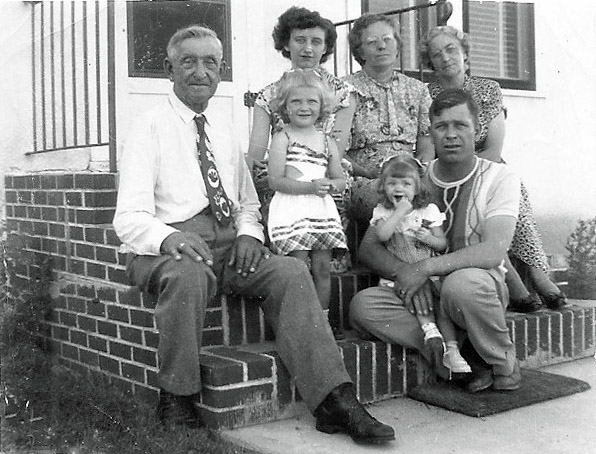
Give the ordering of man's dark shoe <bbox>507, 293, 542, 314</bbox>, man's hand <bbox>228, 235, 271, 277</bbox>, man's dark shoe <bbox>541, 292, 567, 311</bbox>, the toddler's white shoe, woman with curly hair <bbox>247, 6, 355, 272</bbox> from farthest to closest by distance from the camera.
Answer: man's dark shoe <bbox>541, 292, 567, 311</bbox> < man's dark shoe <bbox>507, 293, 542, 314</bbox> < woman with curly hair <bbox>247, 6, 355, 272</bbox> < the toddler's white shoe < man's hand <bbox>228, 235, 271, 277</bbox>

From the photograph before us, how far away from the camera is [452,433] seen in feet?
9.45

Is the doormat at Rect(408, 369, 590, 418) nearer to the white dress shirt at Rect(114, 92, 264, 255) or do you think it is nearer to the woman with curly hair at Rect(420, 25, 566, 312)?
the woman with curly hair at Rect(420, 25, 566, 312)

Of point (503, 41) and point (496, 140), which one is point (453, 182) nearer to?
point (496, 140)

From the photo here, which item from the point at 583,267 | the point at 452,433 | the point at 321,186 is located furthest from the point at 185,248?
the point at 583,267

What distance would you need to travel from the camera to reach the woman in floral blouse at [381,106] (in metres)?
4.17

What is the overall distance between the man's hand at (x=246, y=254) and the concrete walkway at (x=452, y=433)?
613mm

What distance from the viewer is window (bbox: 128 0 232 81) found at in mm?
5168

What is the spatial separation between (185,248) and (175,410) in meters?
0.60

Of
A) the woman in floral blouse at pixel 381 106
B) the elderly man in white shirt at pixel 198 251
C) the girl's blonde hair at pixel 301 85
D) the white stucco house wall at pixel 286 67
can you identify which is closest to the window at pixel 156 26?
the white stucco house wall at pixel 286 67

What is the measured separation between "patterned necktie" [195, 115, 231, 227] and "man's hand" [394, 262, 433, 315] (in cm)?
82

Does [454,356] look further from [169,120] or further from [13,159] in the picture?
[13,159]

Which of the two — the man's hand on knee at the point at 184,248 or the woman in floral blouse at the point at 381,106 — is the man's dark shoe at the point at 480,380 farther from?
the man's hand on knee at the point at 184,248

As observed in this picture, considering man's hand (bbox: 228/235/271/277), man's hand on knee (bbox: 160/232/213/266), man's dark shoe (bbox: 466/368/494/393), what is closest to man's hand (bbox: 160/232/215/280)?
man's hand on knee (bbox: 160/232/213/266)

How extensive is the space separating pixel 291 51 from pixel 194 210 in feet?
4.80
